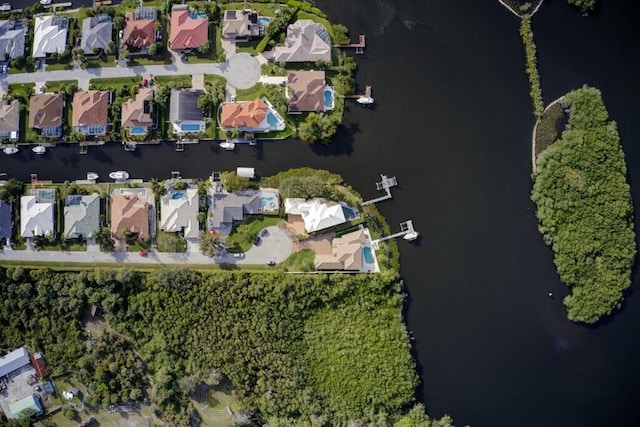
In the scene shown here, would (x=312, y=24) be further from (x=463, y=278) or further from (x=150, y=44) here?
(x=463, y=278)

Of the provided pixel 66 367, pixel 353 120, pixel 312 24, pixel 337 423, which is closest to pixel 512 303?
pixel 337 423

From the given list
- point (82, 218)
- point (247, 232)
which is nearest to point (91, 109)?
point (82, 218)

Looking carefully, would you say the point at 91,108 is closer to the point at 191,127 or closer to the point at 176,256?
the point at 191,127

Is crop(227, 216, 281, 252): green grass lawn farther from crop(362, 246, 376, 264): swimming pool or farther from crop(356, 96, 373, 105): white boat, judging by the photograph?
crop(356, 96, 373, 105): white boat

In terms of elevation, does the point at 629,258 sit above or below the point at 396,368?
above

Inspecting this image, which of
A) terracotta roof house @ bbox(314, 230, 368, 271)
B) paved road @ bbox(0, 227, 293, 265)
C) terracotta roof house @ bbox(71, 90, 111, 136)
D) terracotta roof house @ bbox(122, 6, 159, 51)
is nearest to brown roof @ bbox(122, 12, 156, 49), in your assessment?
terracotta roof house @ bbox(122, 6, 159, 51)
